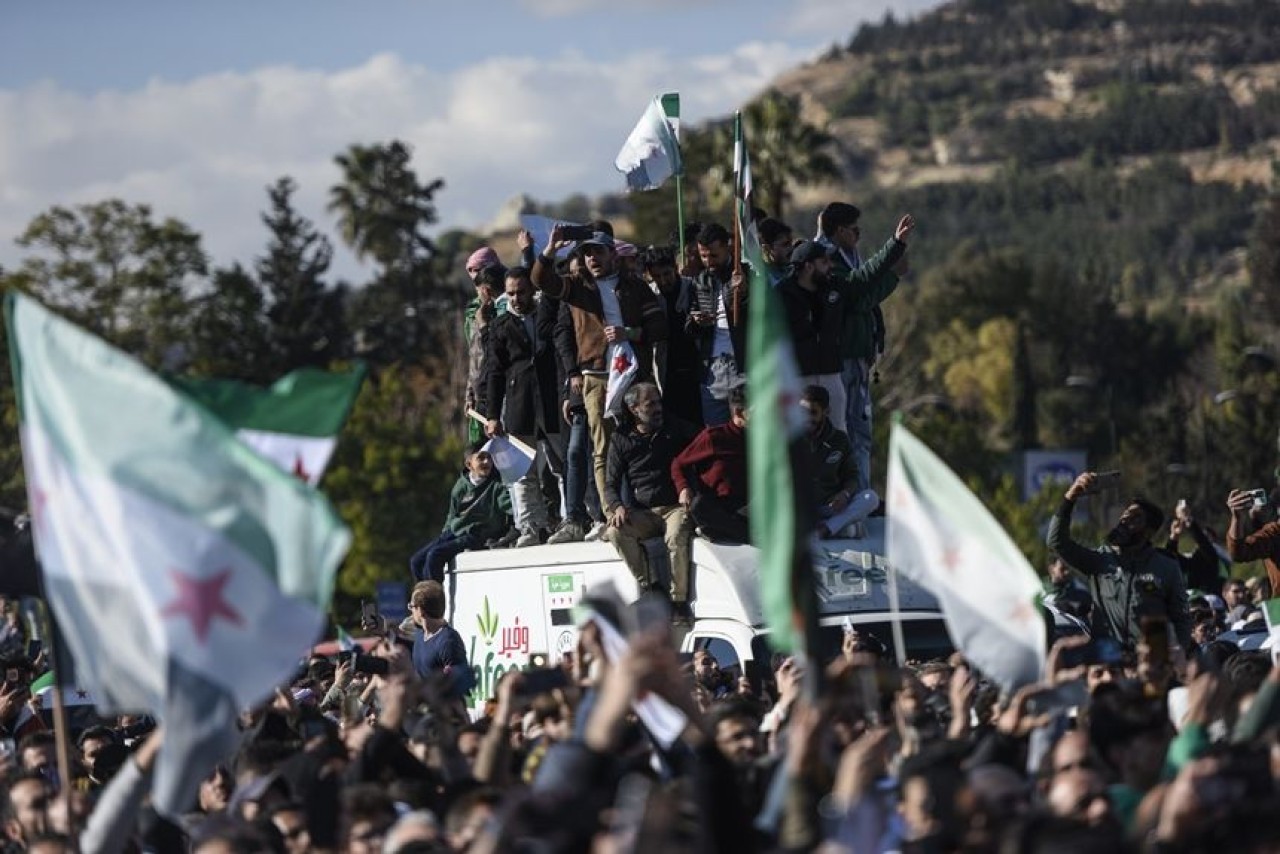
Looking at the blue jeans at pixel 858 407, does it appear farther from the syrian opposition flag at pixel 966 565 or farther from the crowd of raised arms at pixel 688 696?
the syrian opposition flag at pixel 966 565

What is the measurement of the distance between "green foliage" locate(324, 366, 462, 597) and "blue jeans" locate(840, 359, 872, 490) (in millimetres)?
41739

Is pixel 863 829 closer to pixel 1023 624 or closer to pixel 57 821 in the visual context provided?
pixel 1023 624

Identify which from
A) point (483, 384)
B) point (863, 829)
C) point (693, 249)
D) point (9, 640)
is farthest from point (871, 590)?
point (9, 640)

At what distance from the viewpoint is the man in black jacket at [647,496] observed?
1438cm

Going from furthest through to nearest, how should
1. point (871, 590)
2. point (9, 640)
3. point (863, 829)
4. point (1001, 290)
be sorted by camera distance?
point (1001, 290), point (9, 640), point (871, 590), point (863, 829)

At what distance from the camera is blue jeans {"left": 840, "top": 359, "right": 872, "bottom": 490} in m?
15.5

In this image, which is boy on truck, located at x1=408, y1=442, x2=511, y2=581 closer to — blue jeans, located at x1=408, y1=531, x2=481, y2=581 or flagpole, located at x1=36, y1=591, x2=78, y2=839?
blue jeans, located at x1=408, y1=531, x2=481, y2=581

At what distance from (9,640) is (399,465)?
3455cm

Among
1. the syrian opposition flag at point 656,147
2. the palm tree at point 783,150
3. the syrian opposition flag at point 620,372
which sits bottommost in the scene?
the syrian opposition flag at point 620,372

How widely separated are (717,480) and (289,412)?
4.02 meters

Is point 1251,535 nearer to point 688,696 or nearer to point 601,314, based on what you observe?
point 601,314

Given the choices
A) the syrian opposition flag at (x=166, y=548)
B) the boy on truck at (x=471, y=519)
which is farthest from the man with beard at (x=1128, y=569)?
the syrian opposition flag at (x=166, y=548)

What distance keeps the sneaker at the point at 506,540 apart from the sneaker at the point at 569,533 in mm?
982

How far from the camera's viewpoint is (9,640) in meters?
23.9
